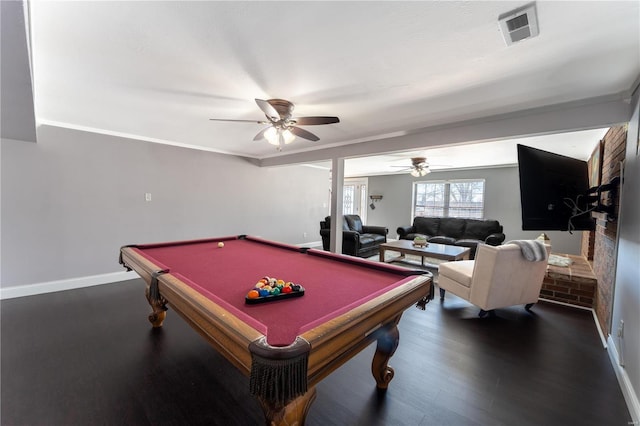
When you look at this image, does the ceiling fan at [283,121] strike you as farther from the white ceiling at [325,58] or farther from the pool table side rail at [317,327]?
the pool table side rail at [317,327]

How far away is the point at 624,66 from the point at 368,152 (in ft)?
8.31

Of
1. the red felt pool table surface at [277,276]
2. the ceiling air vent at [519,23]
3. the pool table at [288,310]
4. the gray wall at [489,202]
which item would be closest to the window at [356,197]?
the gray wall at [489,202]

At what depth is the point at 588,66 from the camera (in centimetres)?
179

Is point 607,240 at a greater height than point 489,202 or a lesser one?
lesser

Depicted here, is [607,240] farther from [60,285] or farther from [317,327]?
[60,285]

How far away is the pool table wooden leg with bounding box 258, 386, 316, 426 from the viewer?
94cm

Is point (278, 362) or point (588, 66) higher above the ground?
point (588, 66)

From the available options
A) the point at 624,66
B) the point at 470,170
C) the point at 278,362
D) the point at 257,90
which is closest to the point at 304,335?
the point at 278,362

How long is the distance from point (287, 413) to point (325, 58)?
202 centimetres

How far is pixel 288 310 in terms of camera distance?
47.8 inches

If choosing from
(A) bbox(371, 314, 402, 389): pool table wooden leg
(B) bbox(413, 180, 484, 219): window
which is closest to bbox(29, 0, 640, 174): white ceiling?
(A) bbox(371, 314, 402, 389): pool table wooden leg

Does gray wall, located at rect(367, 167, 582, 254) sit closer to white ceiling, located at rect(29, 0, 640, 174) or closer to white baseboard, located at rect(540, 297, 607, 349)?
white baseboard, located at rect(540, 297, 607, 349)

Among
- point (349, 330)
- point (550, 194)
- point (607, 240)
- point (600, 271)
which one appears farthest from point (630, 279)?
point (349, 330)

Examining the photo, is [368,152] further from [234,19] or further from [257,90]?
[234,19]
